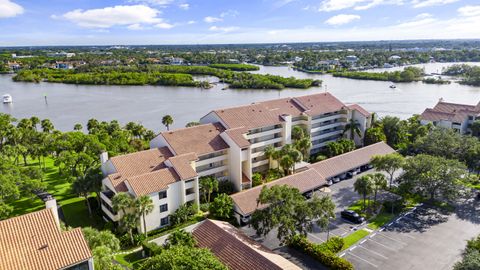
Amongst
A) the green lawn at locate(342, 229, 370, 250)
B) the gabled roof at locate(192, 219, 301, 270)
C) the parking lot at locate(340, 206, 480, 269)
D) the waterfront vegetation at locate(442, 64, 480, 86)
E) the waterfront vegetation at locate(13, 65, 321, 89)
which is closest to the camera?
the gabled roof at locate(192, 219, 301, 270)

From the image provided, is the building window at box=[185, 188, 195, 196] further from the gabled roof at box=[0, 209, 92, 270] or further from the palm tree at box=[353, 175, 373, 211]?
the palm tree at box=[353, 175, 373, 211]

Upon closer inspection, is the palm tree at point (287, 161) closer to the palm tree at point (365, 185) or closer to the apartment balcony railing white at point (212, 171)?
the apartment balcony railing white at point (212, 171)

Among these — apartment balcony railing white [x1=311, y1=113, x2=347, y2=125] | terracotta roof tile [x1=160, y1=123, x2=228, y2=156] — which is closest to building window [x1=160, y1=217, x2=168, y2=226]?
terracotta roof tile [x1=160, y1=123, x2=228, y2=156]

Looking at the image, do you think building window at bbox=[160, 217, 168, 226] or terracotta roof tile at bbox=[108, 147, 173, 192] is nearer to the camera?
terracotta roof tile at bbox=[108, 147, 173, 192]

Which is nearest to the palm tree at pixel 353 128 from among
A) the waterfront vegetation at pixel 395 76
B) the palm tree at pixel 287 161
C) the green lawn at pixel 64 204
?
the palm tree at pixel 287 161

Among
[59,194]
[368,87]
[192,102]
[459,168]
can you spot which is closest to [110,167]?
[59,194]

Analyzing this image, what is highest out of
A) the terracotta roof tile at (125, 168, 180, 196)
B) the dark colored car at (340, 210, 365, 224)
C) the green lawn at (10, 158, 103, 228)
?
the terracotta roof tile at (125, 168, 180, 196)

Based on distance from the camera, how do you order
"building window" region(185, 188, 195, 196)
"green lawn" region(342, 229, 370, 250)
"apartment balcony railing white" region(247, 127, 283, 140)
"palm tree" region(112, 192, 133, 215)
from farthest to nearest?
"apartment balcony railing white" region(247, 127, 283, 140)
"building window" region(185, 188, 195, 196)
"green lawn" region(342, 229, 370, 250)
"palm tree" region(112, 192, 133, 215)

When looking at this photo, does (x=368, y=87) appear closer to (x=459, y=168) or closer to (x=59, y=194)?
(x=459, y=168)
